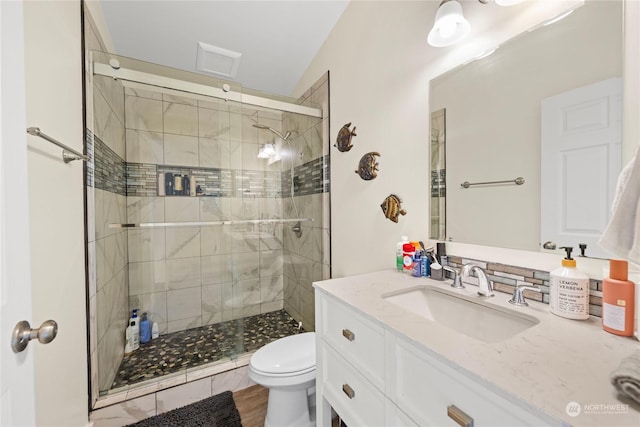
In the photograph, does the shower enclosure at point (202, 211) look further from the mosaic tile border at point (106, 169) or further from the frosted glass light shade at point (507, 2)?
the frosted glass light shade at point (507, 2)

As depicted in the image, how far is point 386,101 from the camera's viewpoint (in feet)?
4.68

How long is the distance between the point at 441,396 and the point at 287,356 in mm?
1055

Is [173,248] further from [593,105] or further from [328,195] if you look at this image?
[593,105]

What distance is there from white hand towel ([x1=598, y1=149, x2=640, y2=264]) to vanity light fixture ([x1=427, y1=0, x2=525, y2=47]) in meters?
0.74

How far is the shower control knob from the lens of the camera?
1.65 feet

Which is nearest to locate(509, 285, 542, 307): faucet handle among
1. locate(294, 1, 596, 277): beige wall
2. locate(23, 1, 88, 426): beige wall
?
locate(294, 1, 596, 277): beige wall

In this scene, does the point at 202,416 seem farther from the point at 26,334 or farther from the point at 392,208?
the point at 392,208

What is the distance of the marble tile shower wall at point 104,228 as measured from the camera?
1412mm

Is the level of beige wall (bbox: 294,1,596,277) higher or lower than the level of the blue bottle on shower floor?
higher

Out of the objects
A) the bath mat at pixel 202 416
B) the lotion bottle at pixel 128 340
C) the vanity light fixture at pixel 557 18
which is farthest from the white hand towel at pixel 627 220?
the lotion bottle at pixel 128 340

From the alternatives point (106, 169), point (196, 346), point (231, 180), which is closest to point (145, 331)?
point (196, 346)

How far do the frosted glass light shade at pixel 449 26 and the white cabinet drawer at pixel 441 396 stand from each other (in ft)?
3.85

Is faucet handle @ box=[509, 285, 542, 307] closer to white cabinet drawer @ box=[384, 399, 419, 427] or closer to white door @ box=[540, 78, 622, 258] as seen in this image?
white door @ box=[540, 78, 622, 258]
